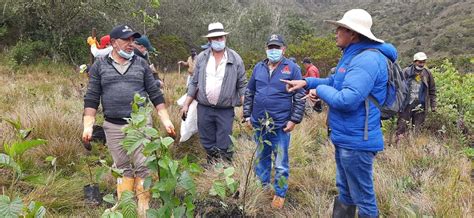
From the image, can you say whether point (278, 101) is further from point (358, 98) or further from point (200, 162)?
point (200, 162)

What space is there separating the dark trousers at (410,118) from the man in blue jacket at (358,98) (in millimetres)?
4605

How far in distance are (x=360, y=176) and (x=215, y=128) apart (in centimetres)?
222

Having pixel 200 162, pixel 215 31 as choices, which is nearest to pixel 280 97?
pixel 215 31

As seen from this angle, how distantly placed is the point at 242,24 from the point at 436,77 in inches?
858

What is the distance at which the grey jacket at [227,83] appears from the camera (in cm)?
455

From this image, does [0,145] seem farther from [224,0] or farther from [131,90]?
[224,0]

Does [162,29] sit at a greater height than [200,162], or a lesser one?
greater

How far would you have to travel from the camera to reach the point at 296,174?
480 centimetres

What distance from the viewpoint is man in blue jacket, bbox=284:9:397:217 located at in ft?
8.93

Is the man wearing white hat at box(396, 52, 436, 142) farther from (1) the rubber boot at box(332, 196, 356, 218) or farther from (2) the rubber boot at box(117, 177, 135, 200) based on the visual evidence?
(2) the rubber boot at box(117, 177, 135, 200)

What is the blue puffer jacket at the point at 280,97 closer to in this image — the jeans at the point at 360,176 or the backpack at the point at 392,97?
the jeans at the point at 360,176

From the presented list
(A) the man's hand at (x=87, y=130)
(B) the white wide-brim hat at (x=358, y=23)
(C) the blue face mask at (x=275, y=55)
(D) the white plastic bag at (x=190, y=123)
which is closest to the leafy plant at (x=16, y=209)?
(A) the man's hand at (x=87, y=130)

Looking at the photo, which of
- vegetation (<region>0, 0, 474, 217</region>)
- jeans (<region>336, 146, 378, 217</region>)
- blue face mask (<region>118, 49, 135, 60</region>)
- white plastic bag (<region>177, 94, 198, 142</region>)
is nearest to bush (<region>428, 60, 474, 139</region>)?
vegetation (<region>0, 0, 474, 217</region>)

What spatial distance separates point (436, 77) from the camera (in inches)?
331
